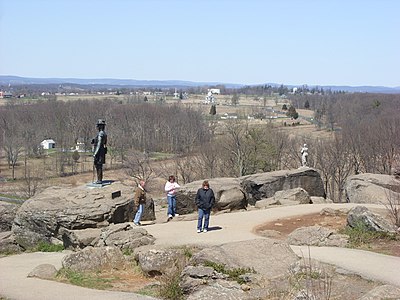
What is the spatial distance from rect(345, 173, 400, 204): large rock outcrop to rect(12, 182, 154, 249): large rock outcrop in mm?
11372

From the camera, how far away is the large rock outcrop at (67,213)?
2175 centimetres

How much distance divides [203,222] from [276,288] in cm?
976

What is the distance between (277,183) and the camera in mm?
31297

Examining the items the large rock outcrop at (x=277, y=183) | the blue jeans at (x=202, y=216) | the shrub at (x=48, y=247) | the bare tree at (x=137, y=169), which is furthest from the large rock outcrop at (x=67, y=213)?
the bare tree at (x=137, y=169)

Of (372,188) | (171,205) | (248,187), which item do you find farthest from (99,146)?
(372,188)

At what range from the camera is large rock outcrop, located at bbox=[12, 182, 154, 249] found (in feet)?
71.4

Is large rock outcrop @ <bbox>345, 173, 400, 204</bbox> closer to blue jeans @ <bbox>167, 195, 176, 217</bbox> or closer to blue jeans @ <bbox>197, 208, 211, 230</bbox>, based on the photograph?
blue jeans @ <bbox>167, 195, 176, 217</bbox>

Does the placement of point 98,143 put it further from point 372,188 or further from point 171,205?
point 372,188

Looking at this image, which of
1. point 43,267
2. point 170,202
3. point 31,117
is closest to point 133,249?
point 43,267

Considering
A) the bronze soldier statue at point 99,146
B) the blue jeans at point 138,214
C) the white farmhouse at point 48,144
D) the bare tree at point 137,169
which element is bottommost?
the white farmhouse at point 48,144

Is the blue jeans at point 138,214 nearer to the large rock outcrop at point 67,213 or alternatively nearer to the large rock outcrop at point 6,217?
the large rock outcrop at point 67,213

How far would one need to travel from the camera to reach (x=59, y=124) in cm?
10288

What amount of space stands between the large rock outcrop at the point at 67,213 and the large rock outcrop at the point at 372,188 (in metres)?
11.4

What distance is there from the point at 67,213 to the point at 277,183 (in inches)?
506
